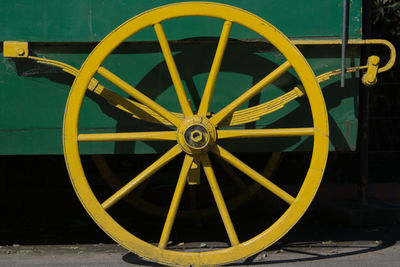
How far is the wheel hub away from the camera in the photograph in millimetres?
3654

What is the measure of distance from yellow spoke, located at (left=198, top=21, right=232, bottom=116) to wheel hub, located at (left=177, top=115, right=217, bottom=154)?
0.08 meters

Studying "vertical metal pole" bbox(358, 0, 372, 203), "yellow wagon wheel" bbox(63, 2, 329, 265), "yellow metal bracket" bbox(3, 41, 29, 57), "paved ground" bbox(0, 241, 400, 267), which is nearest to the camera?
"yellow wagon wheel" bbox(63, 2, 329, 265)

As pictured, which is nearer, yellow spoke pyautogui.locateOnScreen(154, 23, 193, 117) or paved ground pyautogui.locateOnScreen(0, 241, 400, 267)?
yellow spoke pyautogui.locateOnScreen(154, 23, 193, 117)

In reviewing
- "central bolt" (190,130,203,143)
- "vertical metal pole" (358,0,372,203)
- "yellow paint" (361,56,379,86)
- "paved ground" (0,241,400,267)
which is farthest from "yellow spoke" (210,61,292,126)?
"vertical metal pole" (358,0,372,203)

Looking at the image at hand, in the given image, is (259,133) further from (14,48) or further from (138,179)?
(14,48)

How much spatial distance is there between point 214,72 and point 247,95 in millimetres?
244

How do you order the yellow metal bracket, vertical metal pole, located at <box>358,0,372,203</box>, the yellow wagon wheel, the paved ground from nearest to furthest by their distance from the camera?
1. the yellow wagon wheel
2. the yellow metal bracket
3. the paved ground
4. vertical metal pole, located at <box>358,0,372,203</box>

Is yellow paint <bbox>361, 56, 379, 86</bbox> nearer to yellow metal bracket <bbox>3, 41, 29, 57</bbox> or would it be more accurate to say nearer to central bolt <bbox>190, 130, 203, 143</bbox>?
central bolt <bbox>190, 130, 203, 143</bbox>

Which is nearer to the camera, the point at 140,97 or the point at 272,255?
the point at 140,97

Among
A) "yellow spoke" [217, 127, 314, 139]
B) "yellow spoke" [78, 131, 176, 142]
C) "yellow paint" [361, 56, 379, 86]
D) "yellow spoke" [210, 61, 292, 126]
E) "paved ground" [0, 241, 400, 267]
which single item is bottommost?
"paved ground" [0, 241, 400, 267]

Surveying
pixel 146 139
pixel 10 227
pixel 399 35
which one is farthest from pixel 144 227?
pixel 399 35

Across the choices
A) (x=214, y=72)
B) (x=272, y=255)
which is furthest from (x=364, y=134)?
(x=214, y=72)

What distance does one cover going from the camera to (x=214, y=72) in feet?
12.1

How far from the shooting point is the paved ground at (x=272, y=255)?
3975 mm
